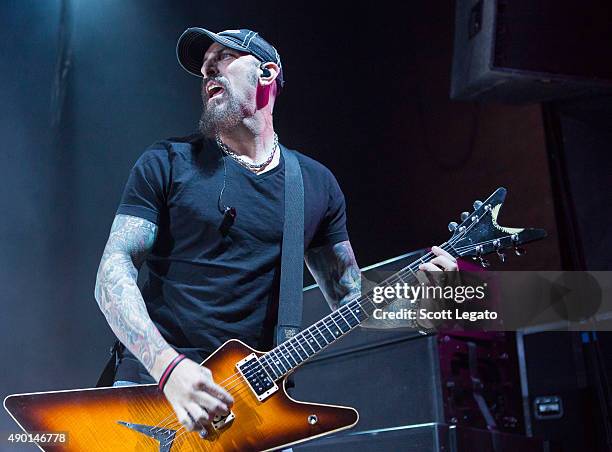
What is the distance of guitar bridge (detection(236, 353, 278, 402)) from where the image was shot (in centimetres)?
185

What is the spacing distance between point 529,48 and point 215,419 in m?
2.40

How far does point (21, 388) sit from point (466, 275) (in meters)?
1.51

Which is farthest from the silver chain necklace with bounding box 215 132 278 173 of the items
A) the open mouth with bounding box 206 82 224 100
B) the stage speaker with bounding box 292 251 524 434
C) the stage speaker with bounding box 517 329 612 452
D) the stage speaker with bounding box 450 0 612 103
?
the stage speaker with bounding box 450 0 612 103

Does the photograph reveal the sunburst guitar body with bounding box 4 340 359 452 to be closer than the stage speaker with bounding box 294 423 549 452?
Yes

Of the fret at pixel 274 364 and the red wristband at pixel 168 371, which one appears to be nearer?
the red wristband at pixel 168 371

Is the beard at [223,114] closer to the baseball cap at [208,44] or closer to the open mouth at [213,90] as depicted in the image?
the open mouth at [213,90]

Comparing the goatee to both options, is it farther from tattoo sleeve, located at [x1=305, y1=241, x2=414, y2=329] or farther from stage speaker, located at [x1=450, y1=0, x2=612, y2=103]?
stage speaker, located at [x1=450, y1=0, x2=612, y2=103]

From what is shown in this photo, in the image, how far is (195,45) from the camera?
227cm

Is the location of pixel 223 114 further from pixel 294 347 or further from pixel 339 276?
pixel 294 347

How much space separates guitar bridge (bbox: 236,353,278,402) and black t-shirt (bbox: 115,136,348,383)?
72 mm

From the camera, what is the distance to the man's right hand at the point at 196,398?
5.46ft

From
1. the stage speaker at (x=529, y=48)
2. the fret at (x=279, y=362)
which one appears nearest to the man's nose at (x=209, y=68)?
the fret at (x=279, y=362)

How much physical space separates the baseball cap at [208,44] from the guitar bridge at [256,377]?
3.01 ft

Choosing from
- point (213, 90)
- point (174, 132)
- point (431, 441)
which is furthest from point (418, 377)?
point (174, 132)
